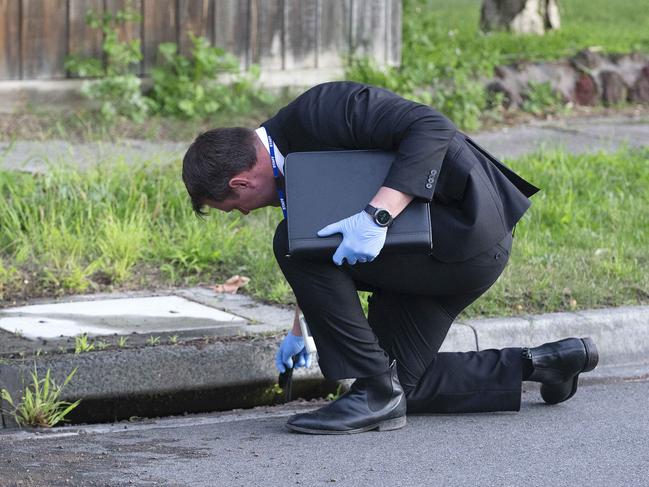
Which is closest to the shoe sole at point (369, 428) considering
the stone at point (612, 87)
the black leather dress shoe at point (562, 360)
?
the black leather dress shoe at point (562, 360)

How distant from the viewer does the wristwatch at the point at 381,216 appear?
353cm

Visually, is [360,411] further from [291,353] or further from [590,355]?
[590,355]

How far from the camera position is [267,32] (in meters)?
8.85

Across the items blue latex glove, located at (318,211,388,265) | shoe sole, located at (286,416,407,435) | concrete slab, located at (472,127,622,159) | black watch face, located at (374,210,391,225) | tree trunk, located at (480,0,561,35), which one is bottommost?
shoe sole, located at (286,416,407,435)

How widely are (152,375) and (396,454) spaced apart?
3.57 ft

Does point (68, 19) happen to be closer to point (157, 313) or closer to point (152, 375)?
point (157, 313)

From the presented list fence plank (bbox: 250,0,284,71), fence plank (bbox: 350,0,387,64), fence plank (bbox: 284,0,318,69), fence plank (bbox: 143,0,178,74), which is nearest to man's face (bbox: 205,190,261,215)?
fence plank (bbox: 143,0,178,74)

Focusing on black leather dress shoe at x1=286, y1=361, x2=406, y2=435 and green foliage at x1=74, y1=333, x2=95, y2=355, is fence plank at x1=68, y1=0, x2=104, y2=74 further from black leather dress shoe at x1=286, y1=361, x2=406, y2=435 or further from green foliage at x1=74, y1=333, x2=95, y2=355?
black leather dress shoe at x1=286, y1=361, x2=406, y2=435

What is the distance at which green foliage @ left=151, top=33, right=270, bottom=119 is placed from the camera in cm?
827

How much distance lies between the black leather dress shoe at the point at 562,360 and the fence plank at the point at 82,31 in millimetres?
4982

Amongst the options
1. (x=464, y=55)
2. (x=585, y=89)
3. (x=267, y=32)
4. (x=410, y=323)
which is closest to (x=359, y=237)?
(x=410, y=323)

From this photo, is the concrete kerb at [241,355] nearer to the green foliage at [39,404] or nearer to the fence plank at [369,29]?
the green foliage at [39,404]

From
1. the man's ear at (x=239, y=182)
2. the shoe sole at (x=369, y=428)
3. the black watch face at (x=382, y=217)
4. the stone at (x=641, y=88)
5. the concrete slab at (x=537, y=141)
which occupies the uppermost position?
the man's ear at (x=239, y=182)

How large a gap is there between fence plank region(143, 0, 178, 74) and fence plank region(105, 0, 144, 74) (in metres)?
0.05
